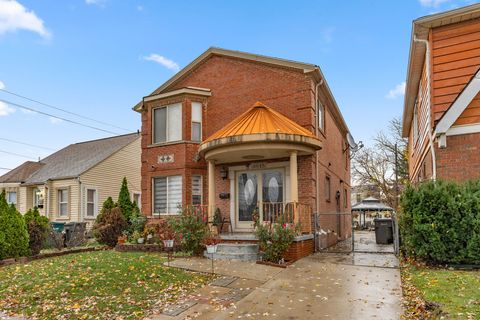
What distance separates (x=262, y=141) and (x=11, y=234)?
7.95 meters

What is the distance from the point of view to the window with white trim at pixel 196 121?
1417 centimetres

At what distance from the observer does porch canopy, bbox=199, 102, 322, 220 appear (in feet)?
34.9

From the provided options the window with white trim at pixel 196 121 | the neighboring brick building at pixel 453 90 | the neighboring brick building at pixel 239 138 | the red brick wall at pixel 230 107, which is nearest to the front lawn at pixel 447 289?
the neighboring brick building at pixel 453 90

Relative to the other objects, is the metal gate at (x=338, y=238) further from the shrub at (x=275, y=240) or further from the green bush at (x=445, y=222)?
the shrub at (x=275, y=240)

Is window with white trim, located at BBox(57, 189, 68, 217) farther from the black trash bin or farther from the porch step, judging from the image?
the black trash bin

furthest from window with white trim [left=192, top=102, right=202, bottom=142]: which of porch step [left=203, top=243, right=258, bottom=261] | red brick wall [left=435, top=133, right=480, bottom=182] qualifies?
red brick wall [left=435, top=133, right=480, bottom=182]

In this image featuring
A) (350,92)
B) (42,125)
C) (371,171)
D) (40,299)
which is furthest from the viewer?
(371,171)

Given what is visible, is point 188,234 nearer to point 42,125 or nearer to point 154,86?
point 154,86

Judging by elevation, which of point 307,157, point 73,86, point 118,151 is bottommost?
point 307,157

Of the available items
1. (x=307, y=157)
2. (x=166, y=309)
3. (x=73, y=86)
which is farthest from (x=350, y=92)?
(x=166, y=309)

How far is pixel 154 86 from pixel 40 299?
10650 mm

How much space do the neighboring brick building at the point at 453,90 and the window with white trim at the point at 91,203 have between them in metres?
18.2

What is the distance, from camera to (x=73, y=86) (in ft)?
66.4

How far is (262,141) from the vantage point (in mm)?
10594
